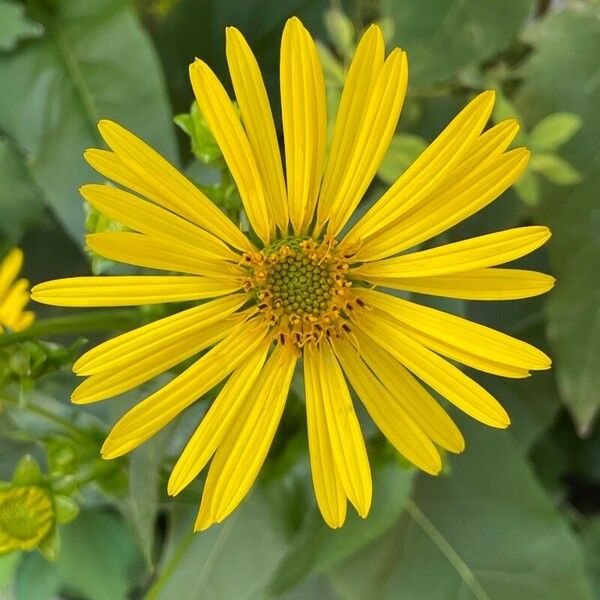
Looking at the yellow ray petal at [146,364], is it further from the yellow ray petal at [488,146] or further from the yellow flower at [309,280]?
the yellow ray petal at [488,146]

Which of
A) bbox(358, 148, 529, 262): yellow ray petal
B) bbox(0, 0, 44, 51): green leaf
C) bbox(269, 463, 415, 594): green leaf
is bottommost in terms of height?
bbox(269, 463, 415, 594): green leaf

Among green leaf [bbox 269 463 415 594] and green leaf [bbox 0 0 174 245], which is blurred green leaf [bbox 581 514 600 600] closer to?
green leaf [bbox 269 463 415 594]

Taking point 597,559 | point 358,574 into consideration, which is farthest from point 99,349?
point 597,559

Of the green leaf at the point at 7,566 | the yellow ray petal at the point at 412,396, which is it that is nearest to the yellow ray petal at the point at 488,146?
the yellow ray petal at the point at 412,396

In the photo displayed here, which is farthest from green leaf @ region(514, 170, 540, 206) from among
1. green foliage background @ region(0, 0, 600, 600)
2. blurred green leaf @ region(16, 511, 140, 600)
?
blurred green leaf @ region(16, 511, 140, 600)

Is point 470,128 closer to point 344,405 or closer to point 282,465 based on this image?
point 344,405
